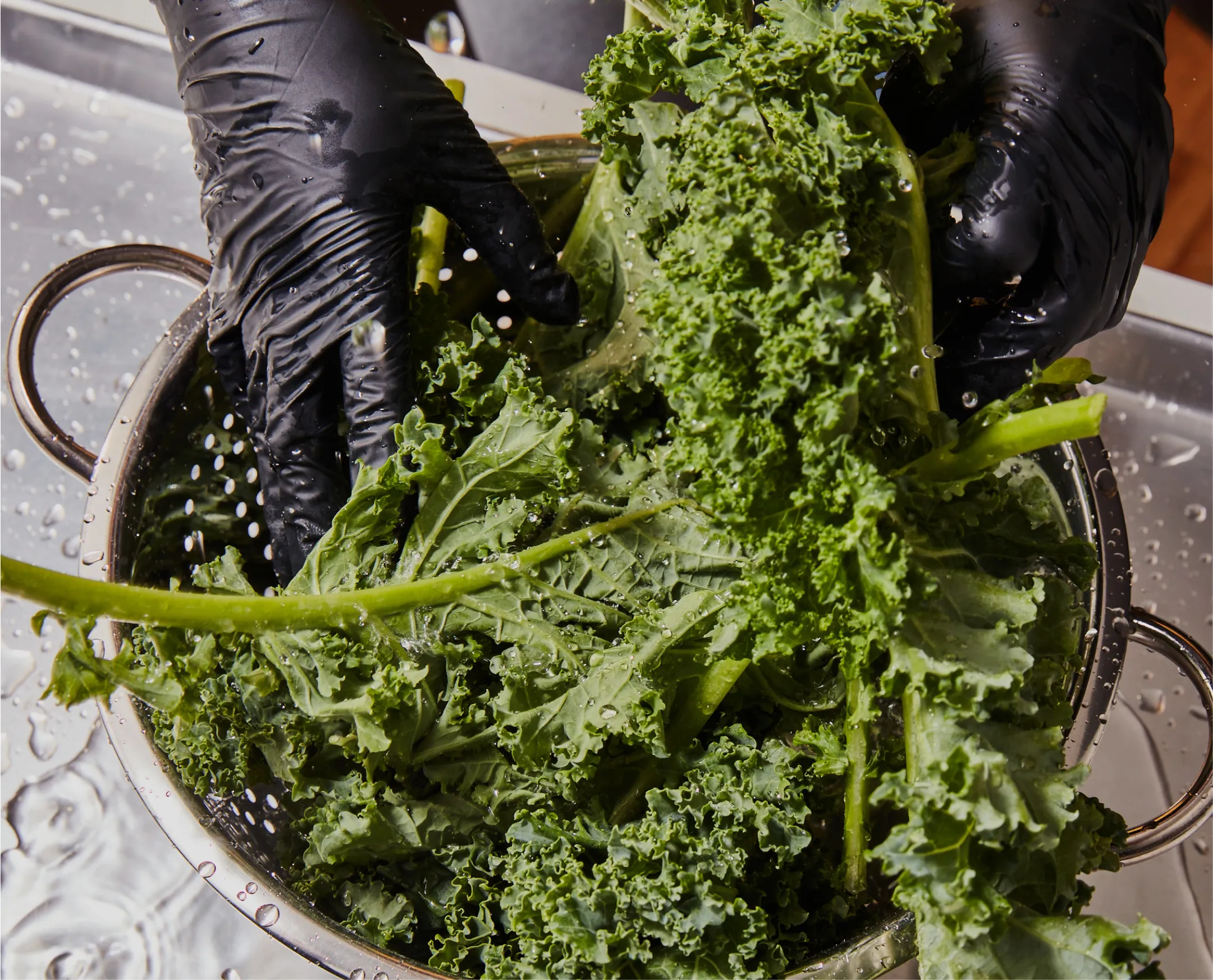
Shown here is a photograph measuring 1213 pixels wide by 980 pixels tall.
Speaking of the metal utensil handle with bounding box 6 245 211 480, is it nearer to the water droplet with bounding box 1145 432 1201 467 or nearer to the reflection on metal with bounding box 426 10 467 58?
the reflection on metal with bounding box 426 10 467 58

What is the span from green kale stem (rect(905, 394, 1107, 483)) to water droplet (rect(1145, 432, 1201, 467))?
4.70ft

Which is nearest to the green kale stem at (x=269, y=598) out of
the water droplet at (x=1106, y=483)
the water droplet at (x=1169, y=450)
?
the water droplet at (x=1106, y=483)

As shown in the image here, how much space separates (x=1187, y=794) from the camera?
60.9 inches

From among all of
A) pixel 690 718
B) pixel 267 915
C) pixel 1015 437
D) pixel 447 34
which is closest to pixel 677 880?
pixel 690 718

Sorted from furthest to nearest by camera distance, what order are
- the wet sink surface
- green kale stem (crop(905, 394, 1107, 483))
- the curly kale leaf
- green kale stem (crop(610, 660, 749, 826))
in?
the wet sink surface < green kale stem (crop(610, 660, 749, 826)) < the curly kale leaf < green kale stem (crop(905, 394, 1107, 483))

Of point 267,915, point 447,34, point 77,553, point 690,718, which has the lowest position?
point 77,553

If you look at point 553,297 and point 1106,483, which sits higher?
point 553,297

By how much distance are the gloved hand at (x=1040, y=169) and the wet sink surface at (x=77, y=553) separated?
0.96 m

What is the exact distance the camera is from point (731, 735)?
138cm

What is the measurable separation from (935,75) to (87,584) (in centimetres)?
126

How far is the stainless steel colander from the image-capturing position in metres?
1.26

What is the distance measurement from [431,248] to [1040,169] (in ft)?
3.23

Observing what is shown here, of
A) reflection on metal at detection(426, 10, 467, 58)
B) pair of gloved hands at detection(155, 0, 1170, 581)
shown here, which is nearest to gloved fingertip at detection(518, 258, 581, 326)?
pair of gloved hands at detection(155, 0, 1170, 581)

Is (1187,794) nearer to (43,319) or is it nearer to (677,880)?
(677,880)
